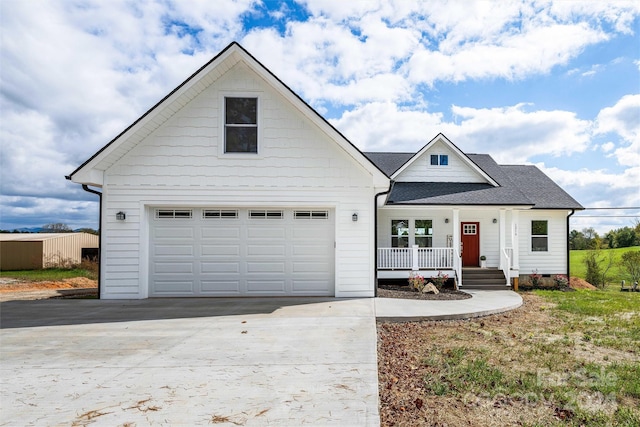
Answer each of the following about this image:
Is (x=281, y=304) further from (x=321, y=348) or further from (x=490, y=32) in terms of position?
(x=490, y=32)

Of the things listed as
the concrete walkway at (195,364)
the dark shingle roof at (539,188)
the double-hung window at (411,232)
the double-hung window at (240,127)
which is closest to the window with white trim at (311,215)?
the double-hung window at (240,127)

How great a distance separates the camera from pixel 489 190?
48.4ft

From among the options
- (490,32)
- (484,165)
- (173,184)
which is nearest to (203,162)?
(173,184)

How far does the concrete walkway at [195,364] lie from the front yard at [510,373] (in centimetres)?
38

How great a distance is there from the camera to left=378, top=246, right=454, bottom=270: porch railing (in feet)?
43.5

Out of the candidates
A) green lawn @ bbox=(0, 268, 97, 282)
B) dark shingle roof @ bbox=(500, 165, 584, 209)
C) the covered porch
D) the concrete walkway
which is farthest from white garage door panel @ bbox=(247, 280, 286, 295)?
green lawn @ bbox=(0, 268, 97, 282)

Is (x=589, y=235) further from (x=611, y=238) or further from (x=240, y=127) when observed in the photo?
(x=240, y=127)

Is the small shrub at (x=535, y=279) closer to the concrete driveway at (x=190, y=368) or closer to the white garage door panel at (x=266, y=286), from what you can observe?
the concrete driveway at (x=190, y=368)

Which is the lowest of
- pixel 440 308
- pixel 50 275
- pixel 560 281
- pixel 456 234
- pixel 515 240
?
pixel 50 275

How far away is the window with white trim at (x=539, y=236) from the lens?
15.5 m

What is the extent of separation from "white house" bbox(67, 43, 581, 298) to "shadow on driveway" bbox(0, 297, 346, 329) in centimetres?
67

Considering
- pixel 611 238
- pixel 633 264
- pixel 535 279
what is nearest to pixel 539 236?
pixel 535 279

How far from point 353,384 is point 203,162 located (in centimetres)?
758

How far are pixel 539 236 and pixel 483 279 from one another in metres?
3.98
